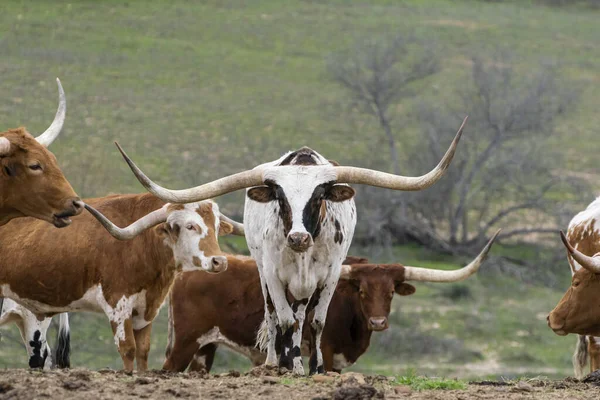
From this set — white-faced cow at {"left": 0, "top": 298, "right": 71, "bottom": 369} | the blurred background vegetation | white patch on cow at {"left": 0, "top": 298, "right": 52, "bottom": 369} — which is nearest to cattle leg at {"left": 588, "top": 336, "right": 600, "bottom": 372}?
white-faced cow at {"left": 0, "top": 298, "right": 71, "bottom": 369}

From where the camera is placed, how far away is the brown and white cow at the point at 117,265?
1013 centimetres

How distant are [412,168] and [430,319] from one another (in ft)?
34.1

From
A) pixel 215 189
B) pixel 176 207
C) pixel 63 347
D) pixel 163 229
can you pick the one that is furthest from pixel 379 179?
pixel 63 347

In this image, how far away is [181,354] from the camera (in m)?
11.6

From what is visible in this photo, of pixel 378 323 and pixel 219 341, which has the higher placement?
pixel 378 323

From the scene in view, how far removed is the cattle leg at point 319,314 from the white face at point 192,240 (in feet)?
2.62

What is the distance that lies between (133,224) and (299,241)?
1617mm

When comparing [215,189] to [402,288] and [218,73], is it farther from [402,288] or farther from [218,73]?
[218,73]

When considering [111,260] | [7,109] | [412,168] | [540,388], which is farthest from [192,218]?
[412,168]

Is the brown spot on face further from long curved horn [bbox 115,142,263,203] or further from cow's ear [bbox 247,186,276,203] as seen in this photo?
cow's ear [bbox 247,186,276,203]

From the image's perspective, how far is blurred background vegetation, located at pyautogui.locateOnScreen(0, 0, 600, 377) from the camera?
91.5 feet

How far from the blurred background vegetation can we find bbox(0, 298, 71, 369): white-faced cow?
9422mm

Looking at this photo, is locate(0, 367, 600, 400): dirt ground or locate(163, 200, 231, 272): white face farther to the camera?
locate(163, 200, 231, 272): white face

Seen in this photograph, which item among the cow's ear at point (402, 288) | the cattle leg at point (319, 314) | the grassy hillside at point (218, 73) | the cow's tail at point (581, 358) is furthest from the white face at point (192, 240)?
the grassy hillside at point (218, 73)
